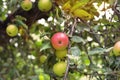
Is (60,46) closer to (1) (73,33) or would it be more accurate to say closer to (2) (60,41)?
(2) (60,41)

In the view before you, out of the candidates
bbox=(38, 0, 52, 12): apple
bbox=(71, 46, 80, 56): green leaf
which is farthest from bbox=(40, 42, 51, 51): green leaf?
bbox=(38, 0, 52, 12): apple

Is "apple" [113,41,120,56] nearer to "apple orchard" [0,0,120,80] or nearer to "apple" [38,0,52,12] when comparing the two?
"apple orchard" [0,0,120,80]

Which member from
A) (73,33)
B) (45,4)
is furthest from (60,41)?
(45,4)

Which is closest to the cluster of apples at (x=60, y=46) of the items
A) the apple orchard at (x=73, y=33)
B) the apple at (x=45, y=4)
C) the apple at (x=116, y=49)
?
the apple orchard at (x=73, y=33)

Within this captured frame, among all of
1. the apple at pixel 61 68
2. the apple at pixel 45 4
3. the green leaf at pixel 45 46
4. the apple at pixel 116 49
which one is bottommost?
the apple at pixel 61 68

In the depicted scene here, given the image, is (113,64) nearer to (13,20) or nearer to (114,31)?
(114,31)

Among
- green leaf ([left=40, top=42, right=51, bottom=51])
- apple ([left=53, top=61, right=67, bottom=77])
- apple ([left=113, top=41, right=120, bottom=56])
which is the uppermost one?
green leaf ([left=40, top=42, right=51, bottom=51])

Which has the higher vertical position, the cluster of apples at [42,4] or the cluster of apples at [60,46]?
the cluster of apples at [42,4]

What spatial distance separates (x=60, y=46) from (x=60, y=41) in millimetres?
27

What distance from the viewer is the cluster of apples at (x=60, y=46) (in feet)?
4.64

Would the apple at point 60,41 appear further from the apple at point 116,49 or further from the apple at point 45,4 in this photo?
the apple at point 45,4

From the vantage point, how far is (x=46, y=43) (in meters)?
1.46

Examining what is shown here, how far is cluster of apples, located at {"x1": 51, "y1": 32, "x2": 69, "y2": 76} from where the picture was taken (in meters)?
1.42

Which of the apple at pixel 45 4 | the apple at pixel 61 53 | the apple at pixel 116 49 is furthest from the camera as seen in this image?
the apple at pixel 45 4
